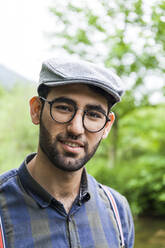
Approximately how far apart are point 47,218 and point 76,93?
1.93ft

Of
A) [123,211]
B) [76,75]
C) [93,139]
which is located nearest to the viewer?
[76,75]

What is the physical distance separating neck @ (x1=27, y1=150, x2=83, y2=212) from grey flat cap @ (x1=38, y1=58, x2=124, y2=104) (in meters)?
0.37

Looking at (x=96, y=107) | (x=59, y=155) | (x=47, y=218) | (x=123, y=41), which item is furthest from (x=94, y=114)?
(x=123, y=41)

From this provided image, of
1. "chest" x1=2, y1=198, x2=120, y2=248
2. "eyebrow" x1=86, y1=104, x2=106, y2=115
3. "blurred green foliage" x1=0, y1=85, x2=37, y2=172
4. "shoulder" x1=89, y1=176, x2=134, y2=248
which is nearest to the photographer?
"chest" x1=2, y1=198, x2=120, y2=248

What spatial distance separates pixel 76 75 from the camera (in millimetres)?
1389

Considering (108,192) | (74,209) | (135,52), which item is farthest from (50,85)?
(135,52)

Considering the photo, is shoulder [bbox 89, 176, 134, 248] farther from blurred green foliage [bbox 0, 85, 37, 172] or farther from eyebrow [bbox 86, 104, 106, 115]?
blurred green foliage [bbox 0, 85, 37, 172]

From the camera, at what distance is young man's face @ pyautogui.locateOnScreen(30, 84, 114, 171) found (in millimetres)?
1415

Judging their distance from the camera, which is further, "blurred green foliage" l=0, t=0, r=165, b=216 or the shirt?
"blurred green foliage" l=0, t=0, r=165, b=216

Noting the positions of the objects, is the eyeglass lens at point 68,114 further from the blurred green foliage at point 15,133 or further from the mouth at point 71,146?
the blurred green foliage at point 15,133

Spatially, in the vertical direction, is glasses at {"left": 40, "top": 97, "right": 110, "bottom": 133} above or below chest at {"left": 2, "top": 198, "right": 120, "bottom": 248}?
above

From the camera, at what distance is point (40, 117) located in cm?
149

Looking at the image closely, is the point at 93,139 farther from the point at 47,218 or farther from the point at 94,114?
the point at 47,218

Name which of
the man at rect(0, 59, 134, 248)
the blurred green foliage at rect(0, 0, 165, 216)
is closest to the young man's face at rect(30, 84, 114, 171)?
the man at rect(0, 59, 134, 248)
